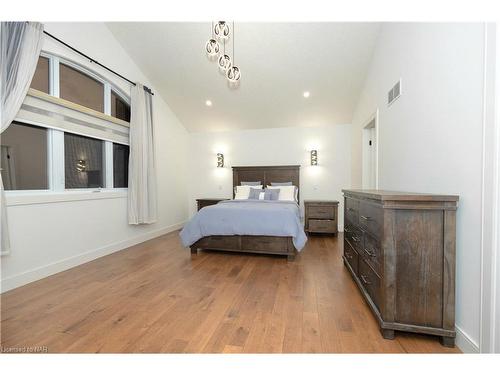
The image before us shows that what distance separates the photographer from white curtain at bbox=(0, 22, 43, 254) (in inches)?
77.1

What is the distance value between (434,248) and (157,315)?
1.99 m

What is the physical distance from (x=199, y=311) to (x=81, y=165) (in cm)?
265

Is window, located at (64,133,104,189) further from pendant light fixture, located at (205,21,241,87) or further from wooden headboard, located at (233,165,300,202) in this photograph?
wooden headboard, located at (233,165,300,202)

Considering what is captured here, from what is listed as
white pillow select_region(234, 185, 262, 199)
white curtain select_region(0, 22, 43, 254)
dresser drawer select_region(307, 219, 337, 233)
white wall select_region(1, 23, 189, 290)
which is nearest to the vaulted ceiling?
white wall select_region(1, 23, 189, 290)

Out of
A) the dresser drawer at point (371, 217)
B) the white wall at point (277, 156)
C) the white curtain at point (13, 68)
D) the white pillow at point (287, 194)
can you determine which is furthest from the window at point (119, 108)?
the dresser drawer at point (371, 217)

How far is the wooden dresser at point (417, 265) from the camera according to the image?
1.31 metres

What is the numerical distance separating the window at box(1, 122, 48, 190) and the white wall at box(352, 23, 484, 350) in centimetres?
384

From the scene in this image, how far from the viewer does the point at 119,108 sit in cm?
360

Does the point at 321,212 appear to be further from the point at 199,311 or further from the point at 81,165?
the point at 81,165

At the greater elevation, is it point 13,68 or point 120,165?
point 13,68

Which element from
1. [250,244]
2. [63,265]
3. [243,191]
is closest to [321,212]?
[243,191]

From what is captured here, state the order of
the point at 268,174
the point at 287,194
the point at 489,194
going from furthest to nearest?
1. the point at 268,174
2. the point at 287,194
3. the point at 489,194
